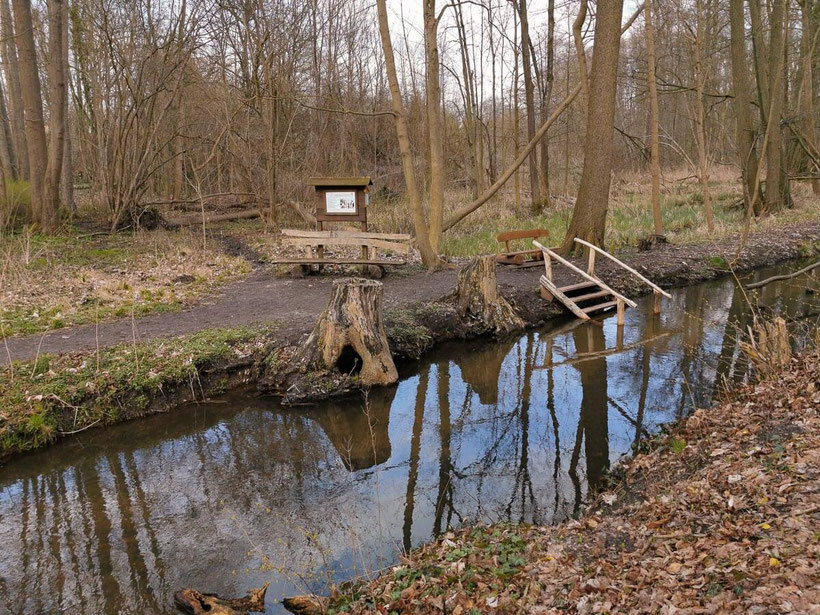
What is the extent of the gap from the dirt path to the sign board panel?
143 centimetres

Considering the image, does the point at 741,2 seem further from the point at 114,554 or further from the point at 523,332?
the point at 114,554

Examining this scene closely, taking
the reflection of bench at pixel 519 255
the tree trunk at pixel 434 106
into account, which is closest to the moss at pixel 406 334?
the tree trunk at pixel 434 106

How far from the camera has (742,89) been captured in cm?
1864

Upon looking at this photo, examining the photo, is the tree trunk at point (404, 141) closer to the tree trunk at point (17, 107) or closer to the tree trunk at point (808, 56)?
the tree trunk at point (17, 107)

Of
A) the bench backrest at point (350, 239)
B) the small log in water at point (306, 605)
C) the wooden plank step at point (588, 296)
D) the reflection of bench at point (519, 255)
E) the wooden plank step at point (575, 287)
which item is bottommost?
the small log in water at point (306, 605)

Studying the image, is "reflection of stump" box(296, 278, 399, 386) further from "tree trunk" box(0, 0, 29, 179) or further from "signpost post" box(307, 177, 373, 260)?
"tree trunk" box(0, 0, 29, 179)

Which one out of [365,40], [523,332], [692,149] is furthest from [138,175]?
[692,149]

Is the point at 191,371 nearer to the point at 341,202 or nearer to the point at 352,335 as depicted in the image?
the point at 352,335

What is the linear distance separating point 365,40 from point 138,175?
34.3 ft

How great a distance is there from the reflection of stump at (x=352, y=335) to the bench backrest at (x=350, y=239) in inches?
161

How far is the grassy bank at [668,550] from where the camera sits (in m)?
2.97

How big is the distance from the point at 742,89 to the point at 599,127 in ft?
27.4

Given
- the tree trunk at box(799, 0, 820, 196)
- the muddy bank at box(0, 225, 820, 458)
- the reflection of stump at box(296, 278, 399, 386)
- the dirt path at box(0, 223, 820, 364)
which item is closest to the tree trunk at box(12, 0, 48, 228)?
the dirt path at box(0, 223, 820, 364)

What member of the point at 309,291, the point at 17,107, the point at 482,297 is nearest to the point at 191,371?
the point at 309,291
